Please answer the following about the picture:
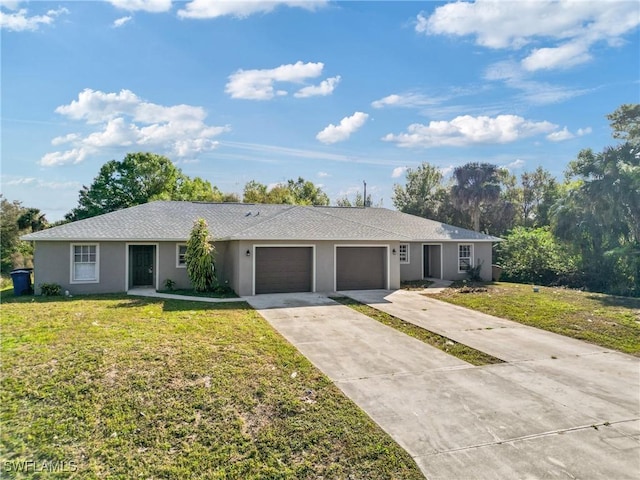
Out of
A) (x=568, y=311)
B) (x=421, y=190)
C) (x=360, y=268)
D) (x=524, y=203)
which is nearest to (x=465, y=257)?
(x=360, y=268)

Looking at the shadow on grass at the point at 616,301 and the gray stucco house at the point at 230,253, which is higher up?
the gray stucco house at the point at 230,253

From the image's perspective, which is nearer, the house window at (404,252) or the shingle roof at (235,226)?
the shingle roof at (235,226)

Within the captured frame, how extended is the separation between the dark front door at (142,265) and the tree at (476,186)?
2538 centimetres

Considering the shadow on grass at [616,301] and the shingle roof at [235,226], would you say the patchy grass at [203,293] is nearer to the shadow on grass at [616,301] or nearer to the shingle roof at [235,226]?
the shingle roof at [235,226]

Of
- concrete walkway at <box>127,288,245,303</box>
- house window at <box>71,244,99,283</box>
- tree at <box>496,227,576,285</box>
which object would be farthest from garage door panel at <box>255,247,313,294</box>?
tree at <box>496,227,576,285</box>

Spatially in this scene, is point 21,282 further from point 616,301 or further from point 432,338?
point 616,301

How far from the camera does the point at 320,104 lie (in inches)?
725

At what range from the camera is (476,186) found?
31.8 m

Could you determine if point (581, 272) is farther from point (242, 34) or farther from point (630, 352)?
point (242, 34)

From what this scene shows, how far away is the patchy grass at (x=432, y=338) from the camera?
7535mm

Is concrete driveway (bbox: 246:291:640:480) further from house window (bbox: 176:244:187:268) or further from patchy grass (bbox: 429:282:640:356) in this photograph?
house window (bbox: 176:244:187:268)

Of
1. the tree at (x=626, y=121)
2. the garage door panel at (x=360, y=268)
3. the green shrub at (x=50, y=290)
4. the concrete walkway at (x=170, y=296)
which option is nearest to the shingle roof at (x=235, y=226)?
the garage door panel at (x=360, y=268)

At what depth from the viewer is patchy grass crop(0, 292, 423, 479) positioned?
395 cm

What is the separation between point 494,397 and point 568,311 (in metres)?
8.12
